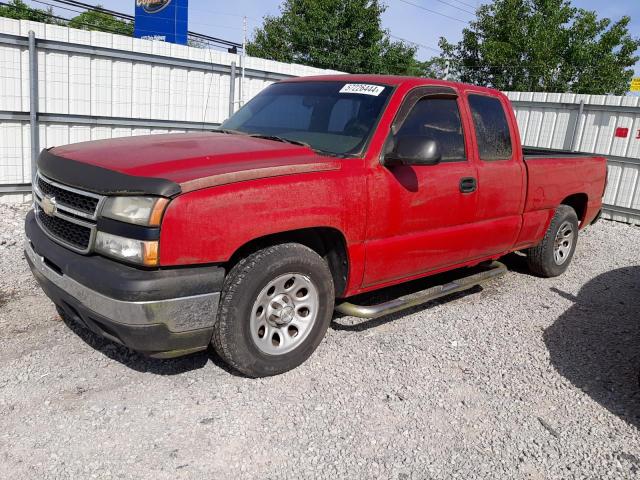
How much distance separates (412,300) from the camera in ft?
13.9

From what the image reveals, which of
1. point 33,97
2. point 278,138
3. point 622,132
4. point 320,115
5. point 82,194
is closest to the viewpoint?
point 82,194

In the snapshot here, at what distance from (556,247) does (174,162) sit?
460 centimetres

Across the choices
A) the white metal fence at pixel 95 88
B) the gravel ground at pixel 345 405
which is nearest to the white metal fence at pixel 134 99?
the white metal fence at pixel 95 88

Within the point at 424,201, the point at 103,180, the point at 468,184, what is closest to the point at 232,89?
the point at 468,184

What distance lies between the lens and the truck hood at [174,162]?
2906 mm

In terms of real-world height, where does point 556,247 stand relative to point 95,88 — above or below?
below

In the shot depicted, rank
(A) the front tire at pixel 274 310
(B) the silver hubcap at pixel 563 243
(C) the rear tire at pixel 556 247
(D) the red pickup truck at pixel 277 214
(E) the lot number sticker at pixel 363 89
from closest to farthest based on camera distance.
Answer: (D) the red pickup truck at pixel 277 214 → (A) the front tire at pixel 274 310 → (E) the lot number sticker at pixel 363 89 → (C) the rear tire at pixel 556 247 → (B) the silver hubcap at pixel 563 243

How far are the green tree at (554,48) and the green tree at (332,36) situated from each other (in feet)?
17.1

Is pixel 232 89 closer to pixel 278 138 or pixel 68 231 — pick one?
pixel 278 138

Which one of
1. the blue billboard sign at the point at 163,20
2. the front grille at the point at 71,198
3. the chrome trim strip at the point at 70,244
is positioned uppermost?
the blue billboard sign at the point at 163,20

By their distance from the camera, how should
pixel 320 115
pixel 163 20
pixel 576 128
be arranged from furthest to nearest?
pixel 163 20, pixel 576 128, pixel 320 115

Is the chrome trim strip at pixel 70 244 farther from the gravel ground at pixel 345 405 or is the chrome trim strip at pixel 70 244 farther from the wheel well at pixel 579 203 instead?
the wheel well at pixel 579 203

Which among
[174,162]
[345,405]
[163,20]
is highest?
[163,20]

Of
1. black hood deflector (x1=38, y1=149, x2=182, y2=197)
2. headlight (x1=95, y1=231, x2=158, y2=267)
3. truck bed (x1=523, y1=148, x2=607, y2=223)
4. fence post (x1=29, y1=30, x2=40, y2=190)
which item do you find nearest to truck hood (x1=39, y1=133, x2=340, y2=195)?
black hood deflector (x1=38, y1=149, x2=182, y2=197)
